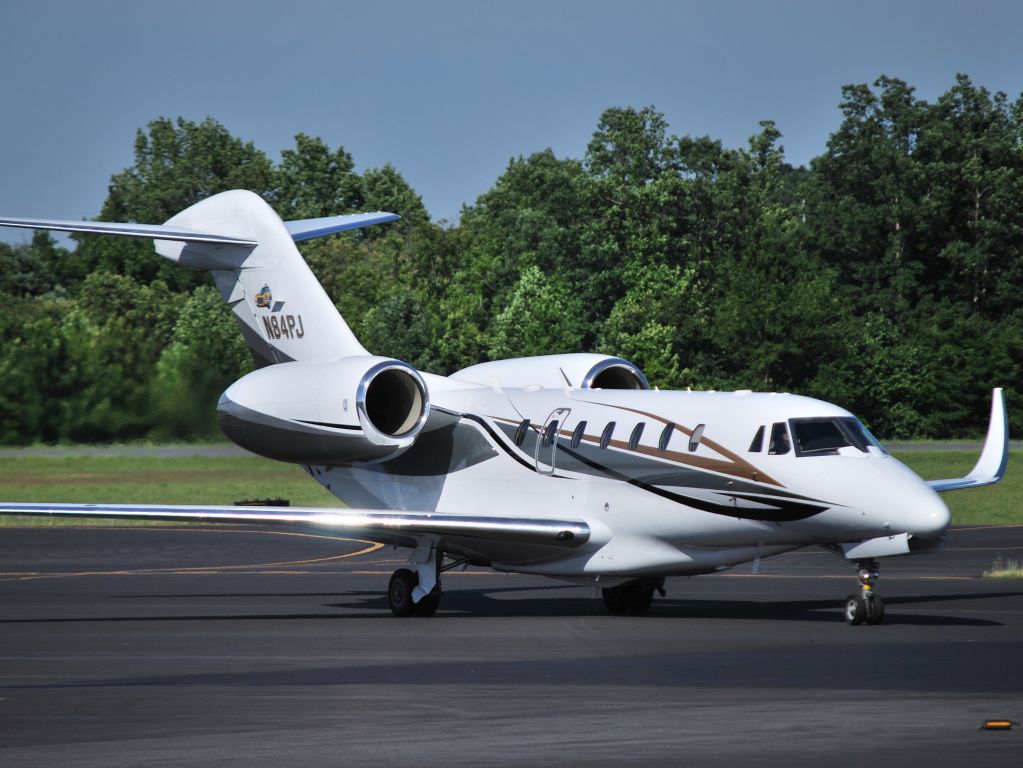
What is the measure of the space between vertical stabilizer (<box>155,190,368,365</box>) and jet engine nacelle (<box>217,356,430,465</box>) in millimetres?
1451

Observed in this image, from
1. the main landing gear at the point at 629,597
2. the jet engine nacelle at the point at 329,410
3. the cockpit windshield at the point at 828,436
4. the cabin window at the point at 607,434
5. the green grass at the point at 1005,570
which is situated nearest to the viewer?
the cockpit windshield at the point at 828,436

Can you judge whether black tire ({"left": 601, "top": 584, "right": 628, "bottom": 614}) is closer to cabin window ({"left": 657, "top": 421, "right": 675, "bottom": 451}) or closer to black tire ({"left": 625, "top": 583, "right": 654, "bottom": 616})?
black tire ({"left": 625, "top": 583, "right": 654, "bottom": 616})

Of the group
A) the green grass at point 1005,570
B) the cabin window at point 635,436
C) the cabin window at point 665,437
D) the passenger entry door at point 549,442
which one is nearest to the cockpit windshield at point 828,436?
the cabin window at point 665,437

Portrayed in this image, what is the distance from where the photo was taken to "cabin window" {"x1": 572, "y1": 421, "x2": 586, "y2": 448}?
21812 millimetres

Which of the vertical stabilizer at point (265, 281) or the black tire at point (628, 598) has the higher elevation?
the vertical stabilizer at point (265, 281)

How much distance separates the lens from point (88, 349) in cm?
4341

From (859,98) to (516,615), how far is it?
6967 cm

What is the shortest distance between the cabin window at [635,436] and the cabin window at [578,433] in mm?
856

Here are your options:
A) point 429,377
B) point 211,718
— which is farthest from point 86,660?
point 429,377

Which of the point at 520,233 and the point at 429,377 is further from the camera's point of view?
the point at 520,233

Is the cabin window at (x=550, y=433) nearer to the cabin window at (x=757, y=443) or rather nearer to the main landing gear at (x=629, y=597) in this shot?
the main landing gear at (x=629, y=597)

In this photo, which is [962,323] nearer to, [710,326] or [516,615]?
[710,326]

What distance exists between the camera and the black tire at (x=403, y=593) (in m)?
22.3

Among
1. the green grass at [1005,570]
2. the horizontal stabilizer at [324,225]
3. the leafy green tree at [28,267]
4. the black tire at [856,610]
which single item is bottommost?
the green grass at [1005,570]
